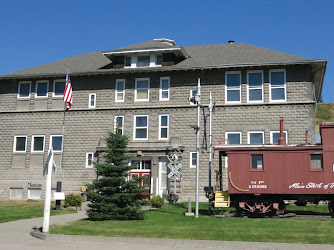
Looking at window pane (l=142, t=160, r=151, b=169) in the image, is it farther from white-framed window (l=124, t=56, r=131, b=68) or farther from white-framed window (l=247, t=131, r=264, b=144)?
white-framed window (l=124, t=56, r=131, b=68)

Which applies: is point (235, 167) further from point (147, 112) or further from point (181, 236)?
point (147, 112)

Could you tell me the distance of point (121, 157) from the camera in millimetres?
18094

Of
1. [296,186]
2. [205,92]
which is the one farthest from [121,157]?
[205,92]

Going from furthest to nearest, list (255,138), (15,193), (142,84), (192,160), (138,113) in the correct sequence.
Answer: (15,193) → (142,84) → (138,113) → (192,160) → (255,138)

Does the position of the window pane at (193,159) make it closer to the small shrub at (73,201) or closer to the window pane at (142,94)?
the window pane at (142,94)

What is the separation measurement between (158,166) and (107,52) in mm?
9292

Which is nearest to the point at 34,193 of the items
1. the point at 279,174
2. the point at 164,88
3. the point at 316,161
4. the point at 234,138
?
the point at 164,88

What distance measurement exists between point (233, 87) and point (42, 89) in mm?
14818

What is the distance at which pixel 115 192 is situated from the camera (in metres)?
17.9

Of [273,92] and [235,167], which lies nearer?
[235,167]

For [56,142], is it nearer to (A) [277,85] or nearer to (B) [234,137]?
(B) [234,137]

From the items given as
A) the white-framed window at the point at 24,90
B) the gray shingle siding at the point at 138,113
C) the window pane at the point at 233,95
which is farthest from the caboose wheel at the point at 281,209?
the white-framed window at the point at 24,90

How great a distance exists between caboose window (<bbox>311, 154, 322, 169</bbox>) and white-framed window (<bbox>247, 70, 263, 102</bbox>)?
31.7ft

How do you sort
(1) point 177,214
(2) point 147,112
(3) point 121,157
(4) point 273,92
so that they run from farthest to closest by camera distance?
(2) point 147,112, (4) point 273,92, (1) point 177,214, (3) point 121,157
